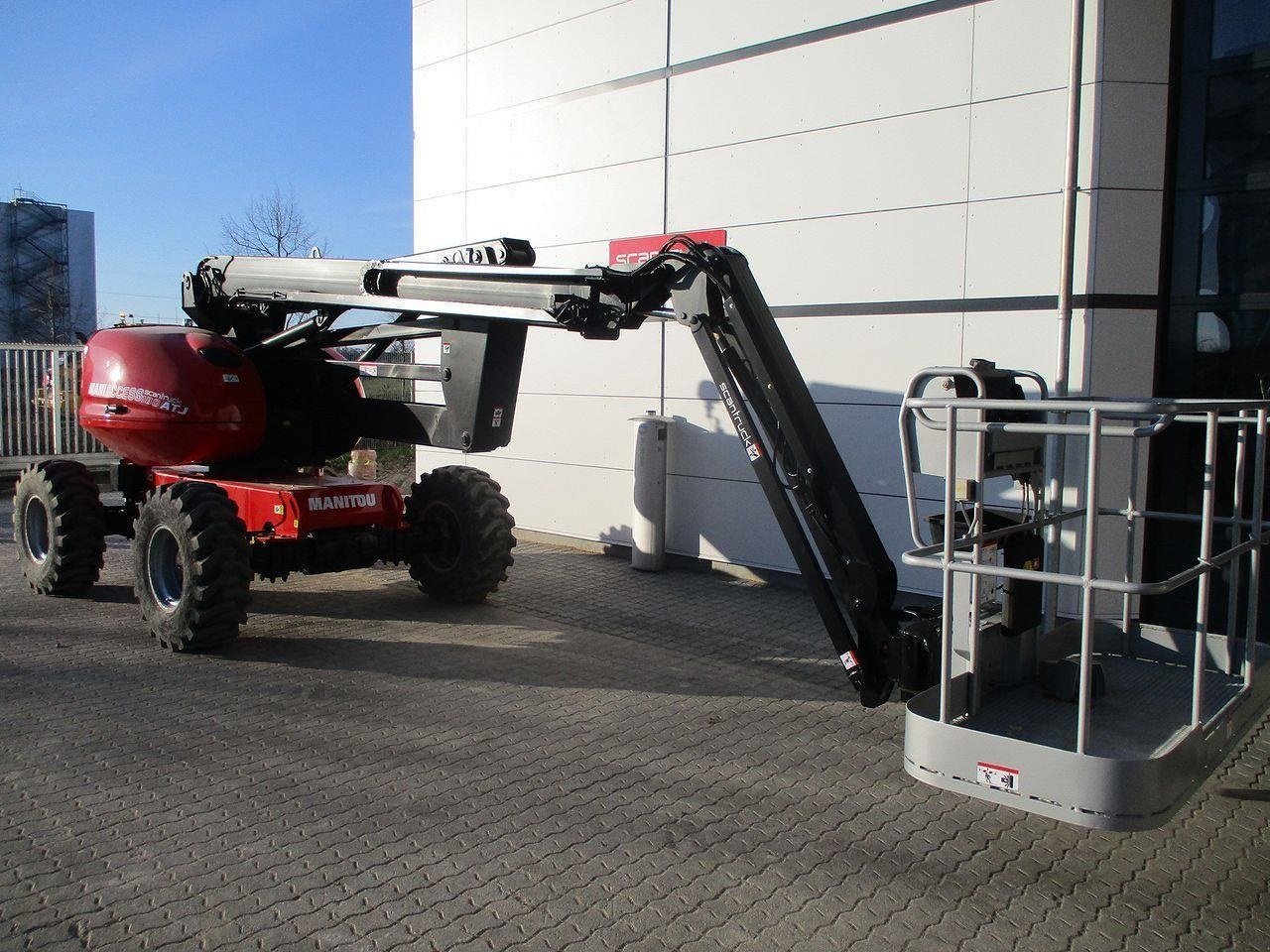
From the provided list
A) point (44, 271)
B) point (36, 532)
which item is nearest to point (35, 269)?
point (44, 271)

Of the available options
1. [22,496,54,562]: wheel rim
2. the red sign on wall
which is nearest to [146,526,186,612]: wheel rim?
[22,496,54,562]: wheel rim

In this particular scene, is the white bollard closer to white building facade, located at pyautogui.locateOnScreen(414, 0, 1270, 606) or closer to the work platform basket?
white building facade, located at pyautogui.locateOnScreen(414, 0, 1270, 606)

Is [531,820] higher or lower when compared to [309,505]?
lower

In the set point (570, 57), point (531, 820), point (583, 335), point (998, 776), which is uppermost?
point (570, 57)

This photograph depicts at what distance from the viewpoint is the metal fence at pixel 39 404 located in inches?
629

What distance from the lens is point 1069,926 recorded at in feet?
11.8

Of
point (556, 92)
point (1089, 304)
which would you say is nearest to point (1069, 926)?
point (1089, 304)

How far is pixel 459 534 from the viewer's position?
7.97 m

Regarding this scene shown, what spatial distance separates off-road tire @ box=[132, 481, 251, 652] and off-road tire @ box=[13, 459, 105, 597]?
1.44 m

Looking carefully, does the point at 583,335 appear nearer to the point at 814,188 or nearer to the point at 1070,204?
the point at 1070,204

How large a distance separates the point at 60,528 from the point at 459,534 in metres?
3.15

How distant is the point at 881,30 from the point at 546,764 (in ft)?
20.3

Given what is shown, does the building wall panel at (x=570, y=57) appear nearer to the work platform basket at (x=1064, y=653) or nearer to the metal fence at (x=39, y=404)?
the work platform basket at (x=1064, y=653)

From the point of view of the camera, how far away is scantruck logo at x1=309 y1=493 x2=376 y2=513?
7141 millimetres
